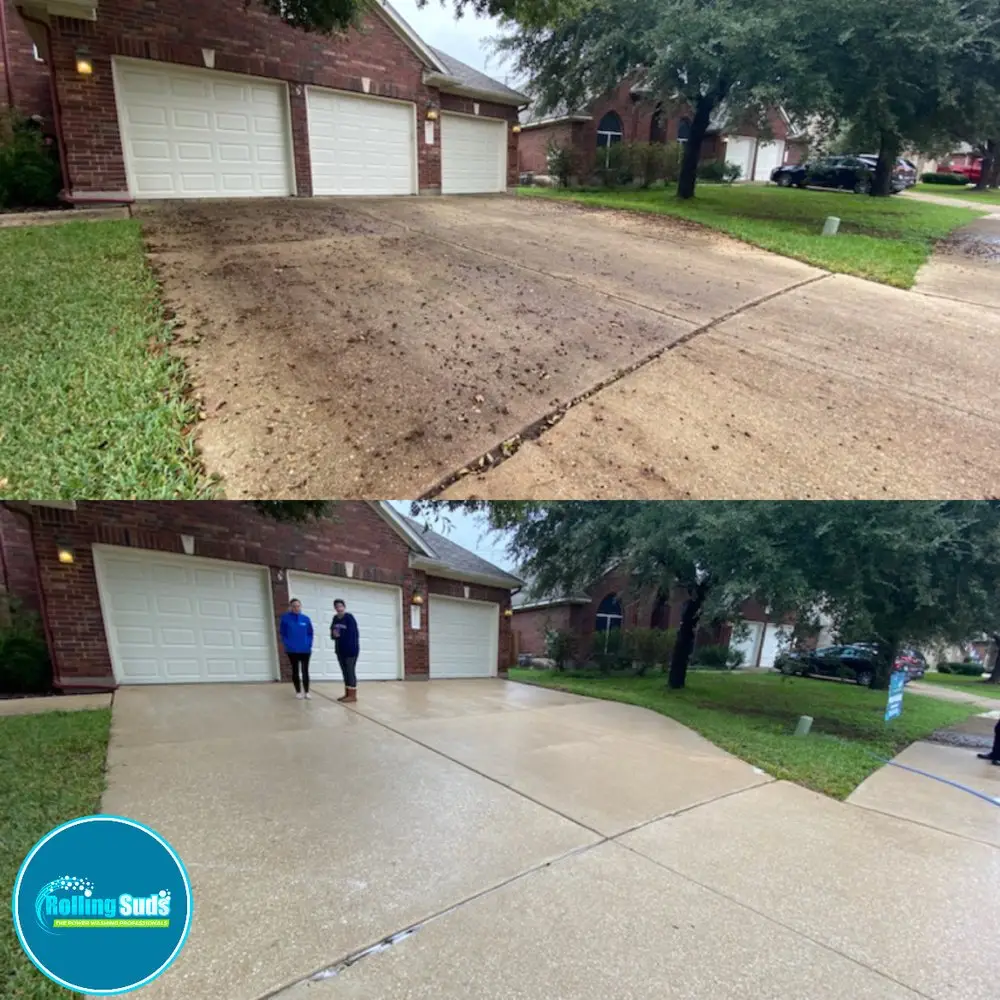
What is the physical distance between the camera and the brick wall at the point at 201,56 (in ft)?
30.6

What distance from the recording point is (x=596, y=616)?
1636cm

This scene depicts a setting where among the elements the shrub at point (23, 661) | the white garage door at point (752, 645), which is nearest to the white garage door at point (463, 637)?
the shrub at point (23, 661)

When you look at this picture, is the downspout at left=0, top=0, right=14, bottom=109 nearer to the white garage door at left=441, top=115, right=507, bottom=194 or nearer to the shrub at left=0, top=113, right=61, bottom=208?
the shrub at left=0, top=113, right=61, bottom=208

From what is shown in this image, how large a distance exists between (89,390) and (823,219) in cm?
1453

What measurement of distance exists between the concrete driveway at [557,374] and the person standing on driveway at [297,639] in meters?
2.58

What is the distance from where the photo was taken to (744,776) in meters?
4.96

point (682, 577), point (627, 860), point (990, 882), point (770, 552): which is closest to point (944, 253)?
point (682, 577)

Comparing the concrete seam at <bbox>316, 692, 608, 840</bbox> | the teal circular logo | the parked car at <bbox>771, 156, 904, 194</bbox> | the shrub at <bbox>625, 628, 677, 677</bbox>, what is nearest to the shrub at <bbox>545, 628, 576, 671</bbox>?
the shrub at <bbox>625, 628, 677, 677</bbox>

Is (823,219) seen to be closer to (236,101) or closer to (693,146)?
(693,146)

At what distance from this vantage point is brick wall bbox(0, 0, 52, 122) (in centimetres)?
1056

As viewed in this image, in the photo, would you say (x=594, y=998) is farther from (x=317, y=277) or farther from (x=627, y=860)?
(x=317, y=277)

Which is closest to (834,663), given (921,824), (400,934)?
(921,824)

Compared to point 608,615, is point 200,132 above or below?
above

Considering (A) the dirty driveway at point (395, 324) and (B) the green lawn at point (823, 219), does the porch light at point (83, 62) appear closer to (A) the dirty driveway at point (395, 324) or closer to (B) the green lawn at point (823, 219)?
(A) the dirty driveway at point (395, 324)
